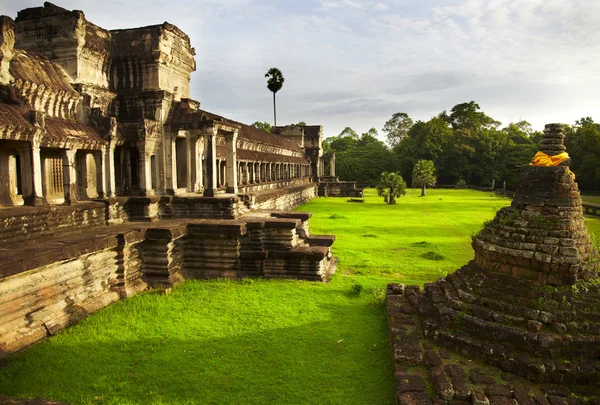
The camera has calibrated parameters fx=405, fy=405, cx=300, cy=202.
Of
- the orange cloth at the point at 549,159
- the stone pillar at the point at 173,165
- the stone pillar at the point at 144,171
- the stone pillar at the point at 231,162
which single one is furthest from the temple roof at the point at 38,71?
the orange cloth at the point at 549,159

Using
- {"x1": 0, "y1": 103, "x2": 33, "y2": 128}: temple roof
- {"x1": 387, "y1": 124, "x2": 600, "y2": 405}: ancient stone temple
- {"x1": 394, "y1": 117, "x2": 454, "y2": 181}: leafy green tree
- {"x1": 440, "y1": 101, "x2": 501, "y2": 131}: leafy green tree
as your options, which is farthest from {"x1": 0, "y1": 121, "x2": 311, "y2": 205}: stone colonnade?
{"x1": 440, "y1": 101, "x2": 501, "y2": 131}: leafy green tree

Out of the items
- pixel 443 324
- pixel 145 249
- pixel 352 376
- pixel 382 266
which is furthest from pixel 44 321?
pixel 382 266

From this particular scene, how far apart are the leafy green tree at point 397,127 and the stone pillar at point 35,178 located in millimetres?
83262

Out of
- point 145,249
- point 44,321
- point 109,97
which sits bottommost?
point 44,321

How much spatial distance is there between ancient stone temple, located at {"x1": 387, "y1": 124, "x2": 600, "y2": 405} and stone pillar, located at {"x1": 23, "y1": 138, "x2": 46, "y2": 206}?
23.7ft

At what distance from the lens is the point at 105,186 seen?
10469mm

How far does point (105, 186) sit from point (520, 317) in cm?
965

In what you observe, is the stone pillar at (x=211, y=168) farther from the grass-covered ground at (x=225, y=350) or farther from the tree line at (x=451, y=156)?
the tree line at (x=451, y=156)

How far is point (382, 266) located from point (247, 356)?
263 inches

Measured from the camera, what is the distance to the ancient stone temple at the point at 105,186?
22.7 ft

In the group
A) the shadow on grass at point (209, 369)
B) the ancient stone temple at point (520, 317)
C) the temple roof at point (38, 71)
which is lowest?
the shadow on grass at point (209, 369)

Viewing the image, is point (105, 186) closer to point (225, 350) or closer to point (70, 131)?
point (70, 131)

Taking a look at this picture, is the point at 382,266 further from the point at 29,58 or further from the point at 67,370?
the point at 29,58

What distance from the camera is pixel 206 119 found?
1138cm
